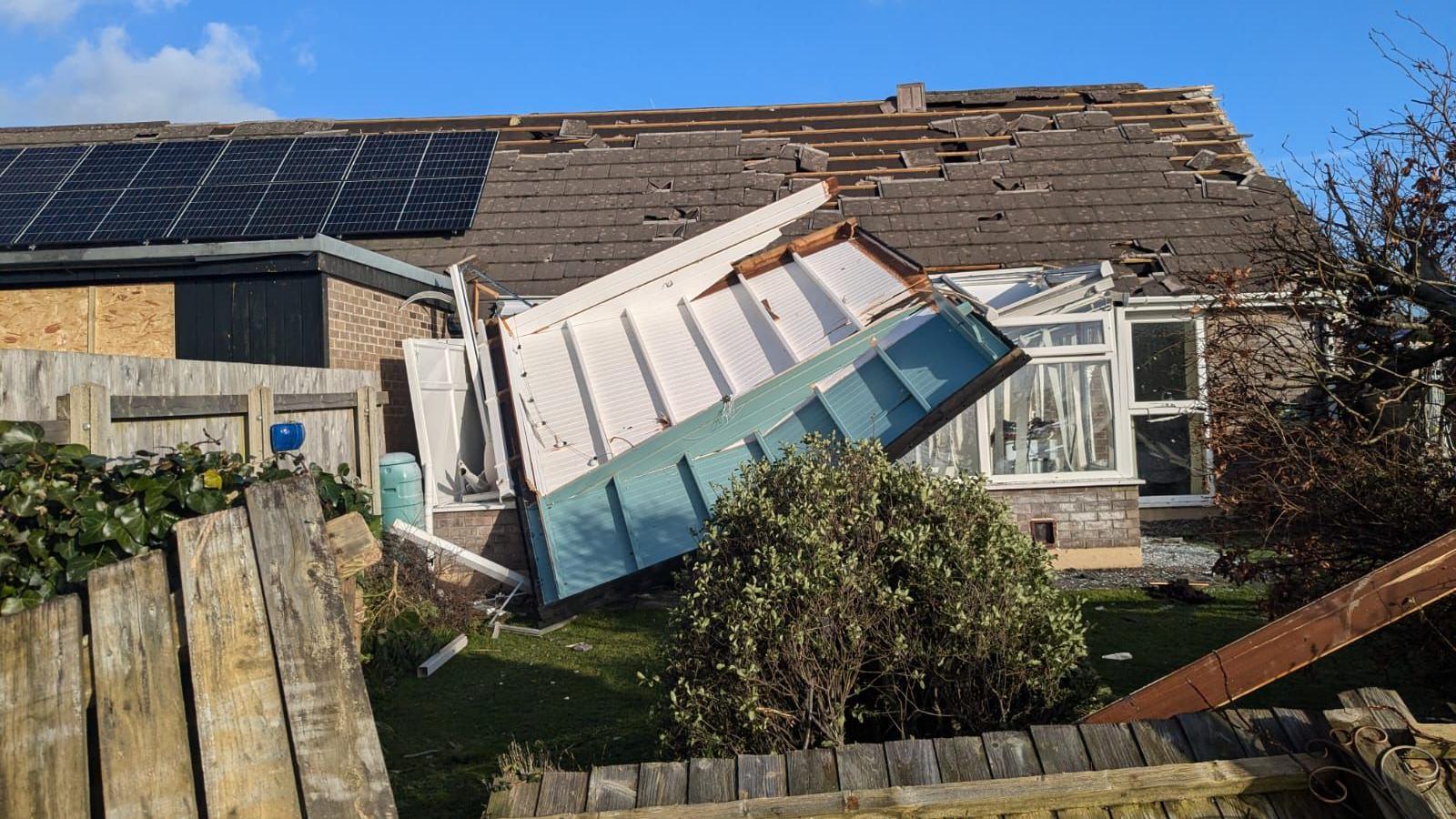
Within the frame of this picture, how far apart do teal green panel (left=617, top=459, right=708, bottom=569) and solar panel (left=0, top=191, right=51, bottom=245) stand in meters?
6.88

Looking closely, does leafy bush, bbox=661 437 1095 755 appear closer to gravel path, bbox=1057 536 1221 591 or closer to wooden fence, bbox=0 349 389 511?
wooden fence, bbox=0 349 389 511

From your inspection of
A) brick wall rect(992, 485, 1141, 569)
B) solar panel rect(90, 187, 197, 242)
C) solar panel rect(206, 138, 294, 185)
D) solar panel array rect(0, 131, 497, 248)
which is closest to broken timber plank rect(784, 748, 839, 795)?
brick wall rect(992, 485, 1141, 569)

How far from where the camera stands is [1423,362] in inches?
195

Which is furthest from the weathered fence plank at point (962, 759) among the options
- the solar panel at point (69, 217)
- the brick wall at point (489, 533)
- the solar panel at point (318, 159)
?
the solar panel at point (318, 159)

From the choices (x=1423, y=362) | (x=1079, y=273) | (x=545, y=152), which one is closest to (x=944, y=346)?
(x=1079, y=273)

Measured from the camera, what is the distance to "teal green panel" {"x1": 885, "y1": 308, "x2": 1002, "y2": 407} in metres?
8.95

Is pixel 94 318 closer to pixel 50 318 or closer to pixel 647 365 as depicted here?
pixel 50 318

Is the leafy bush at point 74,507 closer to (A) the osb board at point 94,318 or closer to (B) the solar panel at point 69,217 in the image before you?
(A) the osb board at point 94,318

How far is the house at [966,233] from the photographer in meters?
10.4

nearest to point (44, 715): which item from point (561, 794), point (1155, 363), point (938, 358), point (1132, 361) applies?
point (561, 794)

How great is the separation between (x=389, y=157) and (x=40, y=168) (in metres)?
4.15

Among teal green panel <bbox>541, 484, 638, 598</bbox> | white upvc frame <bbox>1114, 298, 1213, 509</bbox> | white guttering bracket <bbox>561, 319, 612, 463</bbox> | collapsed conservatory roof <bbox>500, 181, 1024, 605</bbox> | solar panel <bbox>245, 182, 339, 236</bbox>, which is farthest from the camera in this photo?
white upvc frame <bbox>1114, 298, 1213, 509</bbox>

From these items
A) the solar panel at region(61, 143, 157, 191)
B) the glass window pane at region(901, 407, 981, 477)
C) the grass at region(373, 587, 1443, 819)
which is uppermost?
the solar panel at region(61, 143, 157, 191)

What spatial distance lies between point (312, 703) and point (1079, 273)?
30.8 feet
